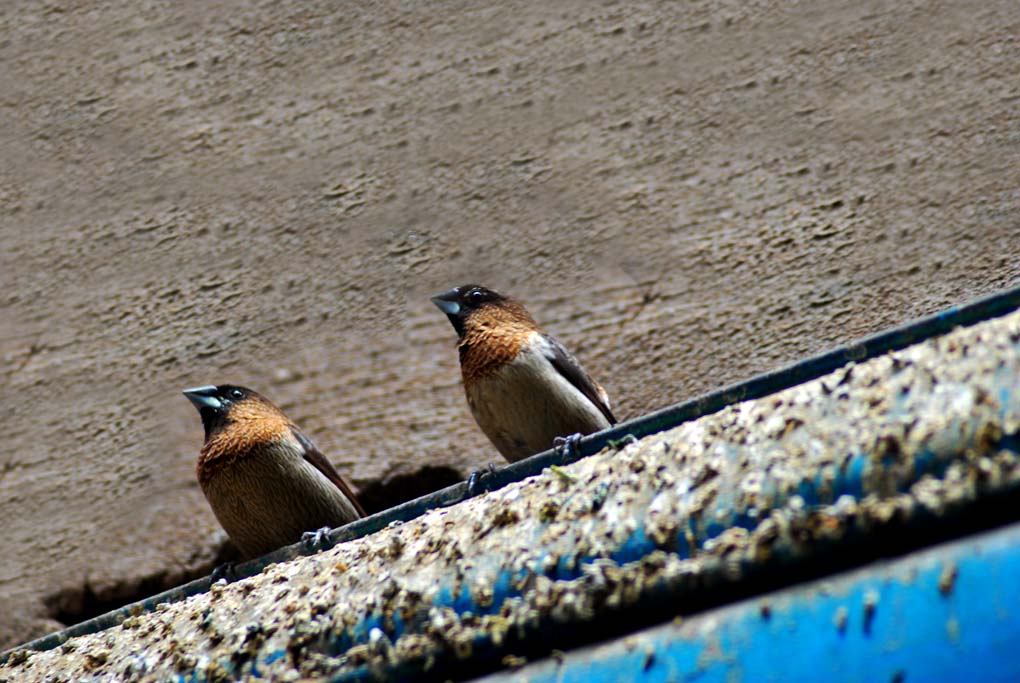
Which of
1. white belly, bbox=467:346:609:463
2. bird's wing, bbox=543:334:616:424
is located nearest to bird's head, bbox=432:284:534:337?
bird's wing, bbox=543:334:616:424

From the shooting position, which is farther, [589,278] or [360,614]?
[589,278]

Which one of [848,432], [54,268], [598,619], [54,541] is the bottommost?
[54,541]

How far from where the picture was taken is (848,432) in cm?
178

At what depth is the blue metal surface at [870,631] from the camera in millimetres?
1458

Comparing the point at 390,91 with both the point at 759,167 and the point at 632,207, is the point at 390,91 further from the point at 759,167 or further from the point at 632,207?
the point at 759,167

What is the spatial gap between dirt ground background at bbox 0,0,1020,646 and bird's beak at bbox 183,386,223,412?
1.92ft

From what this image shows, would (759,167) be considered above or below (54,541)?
above

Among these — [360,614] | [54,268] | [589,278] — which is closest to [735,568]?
[360,614]

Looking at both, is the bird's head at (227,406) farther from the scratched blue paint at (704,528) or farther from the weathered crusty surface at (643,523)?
the scratched blue paint at (704,528)

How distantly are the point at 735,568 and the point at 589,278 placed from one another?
133 inches

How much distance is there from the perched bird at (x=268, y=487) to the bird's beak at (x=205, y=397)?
7.8 inches

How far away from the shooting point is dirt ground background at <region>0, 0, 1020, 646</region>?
473cm

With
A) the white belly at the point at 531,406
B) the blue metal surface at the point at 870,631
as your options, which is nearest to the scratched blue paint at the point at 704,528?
the blue metal surface at the point at 870,631

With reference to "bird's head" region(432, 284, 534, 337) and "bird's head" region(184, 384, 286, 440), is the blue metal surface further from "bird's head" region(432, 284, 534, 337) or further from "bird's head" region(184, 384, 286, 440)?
"bird's head" region(184, 384, 286, 440)
